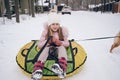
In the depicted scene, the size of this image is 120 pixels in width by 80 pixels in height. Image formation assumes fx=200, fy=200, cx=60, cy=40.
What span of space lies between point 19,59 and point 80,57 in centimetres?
Result: 131

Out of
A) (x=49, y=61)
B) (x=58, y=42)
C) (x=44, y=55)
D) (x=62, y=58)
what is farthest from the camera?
(x=58, y=42)

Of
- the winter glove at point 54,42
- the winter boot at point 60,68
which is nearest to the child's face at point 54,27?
the winter glove at point 54,42

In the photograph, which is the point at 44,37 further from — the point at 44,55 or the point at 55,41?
the point at 44,55

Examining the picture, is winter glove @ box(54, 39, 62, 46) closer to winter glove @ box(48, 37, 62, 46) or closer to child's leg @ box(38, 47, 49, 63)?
winter glove @ box(48, 37, 62, 46)

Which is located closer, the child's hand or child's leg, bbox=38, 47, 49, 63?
child's leg, bbox=38, 47, 49, 63

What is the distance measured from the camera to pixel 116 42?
5.48m

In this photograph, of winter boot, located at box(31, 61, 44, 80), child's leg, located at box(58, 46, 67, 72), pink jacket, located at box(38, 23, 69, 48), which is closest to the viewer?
winter boot, located at box(31, 61, 44, 80)

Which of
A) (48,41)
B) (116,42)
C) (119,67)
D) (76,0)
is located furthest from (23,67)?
(76,0)

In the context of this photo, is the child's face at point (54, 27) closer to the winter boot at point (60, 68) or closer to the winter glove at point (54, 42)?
Answer: the winter glove at point (54, 42)

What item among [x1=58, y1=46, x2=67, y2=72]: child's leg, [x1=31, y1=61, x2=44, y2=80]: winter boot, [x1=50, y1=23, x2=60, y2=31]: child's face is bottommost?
[x1=31, y1=61, x2=44, y2=80]: winter boot

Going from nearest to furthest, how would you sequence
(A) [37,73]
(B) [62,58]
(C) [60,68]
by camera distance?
(A) [37,73] < (C) [60,68] < (B) [62,58]

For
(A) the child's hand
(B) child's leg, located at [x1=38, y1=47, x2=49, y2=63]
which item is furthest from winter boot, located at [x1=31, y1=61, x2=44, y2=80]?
(A) the child's hand

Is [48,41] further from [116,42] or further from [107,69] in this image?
[116,42]

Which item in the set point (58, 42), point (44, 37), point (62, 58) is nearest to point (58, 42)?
point (58, 42)
